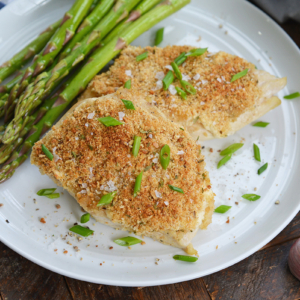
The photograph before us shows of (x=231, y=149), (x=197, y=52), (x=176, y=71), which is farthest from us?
(x=231, y=149)

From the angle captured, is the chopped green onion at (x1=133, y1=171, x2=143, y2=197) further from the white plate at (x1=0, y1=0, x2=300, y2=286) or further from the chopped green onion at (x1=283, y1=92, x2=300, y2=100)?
the chopped green onion at (x1=283, y1=92, x2=300, y2=100)

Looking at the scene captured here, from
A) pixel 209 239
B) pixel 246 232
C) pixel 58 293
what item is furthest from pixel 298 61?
pixel 58 293

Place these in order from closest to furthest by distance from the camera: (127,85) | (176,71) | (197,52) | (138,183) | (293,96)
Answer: (138,183)
(127,85)
(176,71)
(197,52)
(293,96)

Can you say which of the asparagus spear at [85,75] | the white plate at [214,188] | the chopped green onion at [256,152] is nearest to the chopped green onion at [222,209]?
the white plate at [214,188]

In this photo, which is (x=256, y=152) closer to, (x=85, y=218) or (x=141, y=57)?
(x=141, y=57)

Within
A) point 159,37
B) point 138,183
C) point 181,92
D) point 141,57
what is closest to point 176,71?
point 181,92

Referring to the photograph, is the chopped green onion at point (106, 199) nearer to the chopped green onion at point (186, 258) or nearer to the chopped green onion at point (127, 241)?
the chopped green onion at point (127, 241)
